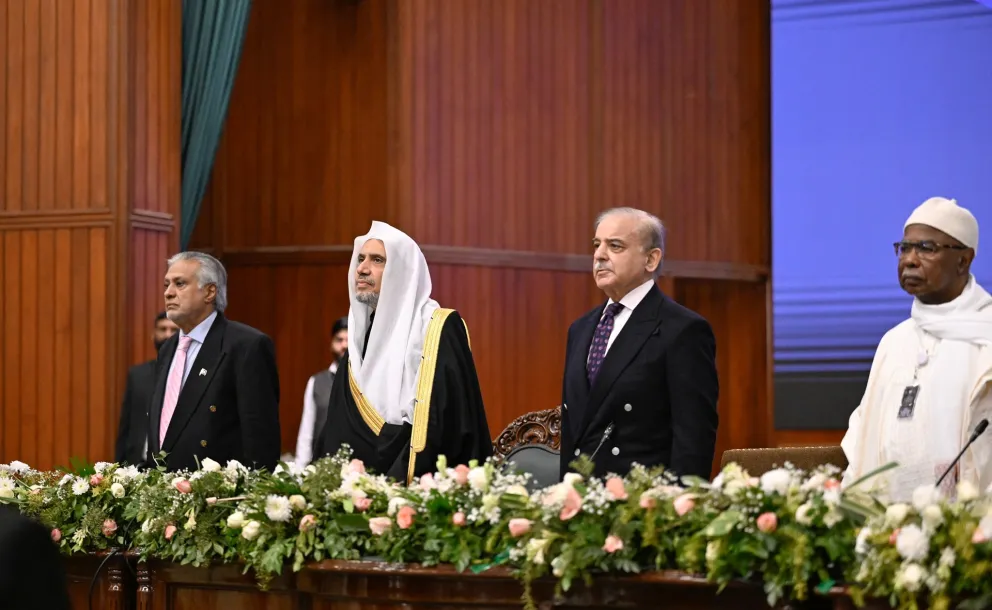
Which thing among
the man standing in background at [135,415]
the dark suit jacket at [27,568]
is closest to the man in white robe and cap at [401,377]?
the man standing in background at [135,415]

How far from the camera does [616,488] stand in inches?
129

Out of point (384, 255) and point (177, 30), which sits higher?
point (177, 30)

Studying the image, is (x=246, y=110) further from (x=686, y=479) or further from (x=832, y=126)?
(x=686, y=479)

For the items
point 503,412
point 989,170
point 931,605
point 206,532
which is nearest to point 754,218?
point 989,170

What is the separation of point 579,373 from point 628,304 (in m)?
0.24

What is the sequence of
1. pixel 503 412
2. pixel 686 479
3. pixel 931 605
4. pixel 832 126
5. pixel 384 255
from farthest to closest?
pixel 832 126 → pixel 503 412 → pixel 384 255 → pixel 686 479 → pixel 931 605

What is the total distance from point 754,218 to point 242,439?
6.40m

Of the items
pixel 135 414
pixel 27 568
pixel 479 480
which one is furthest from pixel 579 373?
pixel 135 414

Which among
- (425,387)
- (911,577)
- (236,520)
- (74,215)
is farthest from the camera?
(74,215)

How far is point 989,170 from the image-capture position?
31.6 ft

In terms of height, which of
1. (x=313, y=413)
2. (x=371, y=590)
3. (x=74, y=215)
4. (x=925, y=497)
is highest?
(x=74, y=215)

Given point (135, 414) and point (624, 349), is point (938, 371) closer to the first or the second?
point (624, 349)

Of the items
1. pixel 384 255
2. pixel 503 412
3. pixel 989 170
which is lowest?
pixel 503 412

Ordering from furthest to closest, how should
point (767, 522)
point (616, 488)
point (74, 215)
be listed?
point (74, 215), point (616, 488), point (767, 522)
